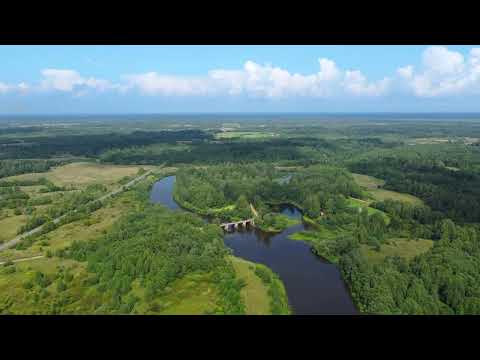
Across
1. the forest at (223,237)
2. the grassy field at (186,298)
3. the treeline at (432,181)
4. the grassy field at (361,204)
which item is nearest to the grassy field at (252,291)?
the forest at (223,237)

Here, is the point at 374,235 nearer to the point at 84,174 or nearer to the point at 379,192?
the point at 379,192

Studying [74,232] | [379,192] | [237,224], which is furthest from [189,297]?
[379,192]

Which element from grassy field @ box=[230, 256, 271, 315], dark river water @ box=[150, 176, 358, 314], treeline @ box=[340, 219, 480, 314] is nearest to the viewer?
treeline @ box=[340, 219, 480, 314]

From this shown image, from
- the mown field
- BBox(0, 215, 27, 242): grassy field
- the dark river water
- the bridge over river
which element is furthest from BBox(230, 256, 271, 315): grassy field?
the mown field

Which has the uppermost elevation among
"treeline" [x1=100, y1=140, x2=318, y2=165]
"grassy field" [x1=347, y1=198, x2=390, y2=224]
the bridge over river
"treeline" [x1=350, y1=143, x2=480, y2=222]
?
"treeline" [x1=100, y1=140, x2=318, y2=165]

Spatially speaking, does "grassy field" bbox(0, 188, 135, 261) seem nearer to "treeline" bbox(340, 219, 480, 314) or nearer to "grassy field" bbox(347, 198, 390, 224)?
"treeline" bbox(340, 219, 480, 314)

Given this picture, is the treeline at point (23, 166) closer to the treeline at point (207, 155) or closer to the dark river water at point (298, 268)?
the treeline at point (207, 155)

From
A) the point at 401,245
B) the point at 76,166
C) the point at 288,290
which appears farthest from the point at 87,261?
the point at 76,166
